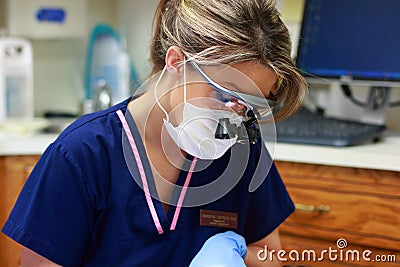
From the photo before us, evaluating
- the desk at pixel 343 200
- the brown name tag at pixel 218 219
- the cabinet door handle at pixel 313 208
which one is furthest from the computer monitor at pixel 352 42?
the brown name tag at pixel 218 219

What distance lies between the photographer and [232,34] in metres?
1.05

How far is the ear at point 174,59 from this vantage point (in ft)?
3.54

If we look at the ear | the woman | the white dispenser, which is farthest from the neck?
the white dispenser

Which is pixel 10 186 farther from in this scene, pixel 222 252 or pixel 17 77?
pixel 222 252

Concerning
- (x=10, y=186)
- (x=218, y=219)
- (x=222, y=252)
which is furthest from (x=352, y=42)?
(x=10, y=186)

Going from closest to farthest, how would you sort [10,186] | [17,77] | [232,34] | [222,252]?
[232,34]
[222,252]
[10,186]
[17,77]

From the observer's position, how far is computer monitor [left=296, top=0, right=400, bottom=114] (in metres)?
1.71

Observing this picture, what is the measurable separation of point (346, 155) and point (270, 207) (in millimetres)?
266

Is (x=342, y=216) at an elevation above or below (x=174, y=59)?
below

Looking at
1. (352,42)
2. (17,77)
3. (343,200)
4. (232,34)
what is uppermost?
(232,34)

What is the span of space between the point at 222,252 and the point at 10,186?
79cm

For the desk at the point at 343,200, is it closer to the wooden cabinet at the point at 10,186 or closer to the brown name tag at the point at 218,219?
the brown name tag at the point at 218,219

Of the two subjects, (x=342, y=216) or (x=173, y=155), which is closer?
(x=173, y=155)

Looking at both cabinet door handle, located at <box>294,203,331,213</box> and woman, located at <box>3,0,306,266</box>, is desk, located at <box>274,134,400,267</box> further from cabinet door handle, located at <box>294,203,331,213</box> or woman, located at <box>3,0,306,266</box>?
woman, located at <box>3,0,306,266</box>
